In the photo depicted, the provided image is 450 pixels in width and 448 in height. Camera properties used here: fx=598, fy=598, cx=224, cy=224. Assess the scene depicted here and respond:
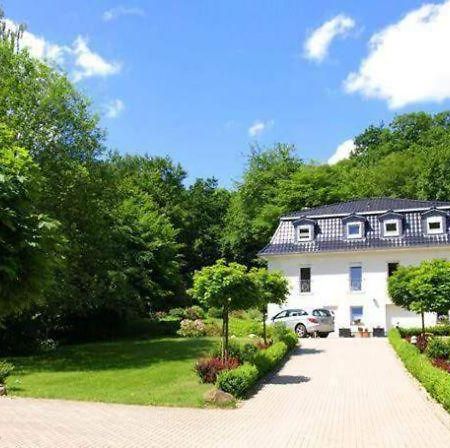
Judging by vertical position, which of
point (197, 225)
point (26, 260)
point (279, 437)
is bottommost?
point (279, 437)

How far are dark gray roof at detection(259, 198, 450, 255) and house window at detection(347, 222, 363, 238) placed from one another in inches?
16.4

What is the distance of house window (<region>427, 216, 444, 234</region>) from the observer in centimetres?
3909

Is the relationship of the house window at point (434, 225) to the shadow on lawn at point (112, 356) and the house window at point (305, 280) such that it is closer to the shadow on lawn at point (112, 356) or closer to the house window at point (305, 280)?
the house window at point (305, 280)

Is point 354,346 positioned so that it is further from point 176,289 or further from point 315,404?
point 176,289

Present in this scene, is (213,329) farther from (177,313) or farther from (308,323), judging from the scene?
(177,313)

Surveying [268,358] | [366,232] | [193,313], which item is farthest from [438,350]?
[193,313]

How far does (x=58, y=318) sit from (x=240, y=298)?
62.2 ft

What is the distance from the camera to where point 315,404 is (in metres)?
14.7

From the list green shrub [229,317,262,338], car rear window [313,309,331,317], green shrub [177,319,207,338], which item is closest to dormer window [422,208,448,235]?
car rear window [313,309,331,317]

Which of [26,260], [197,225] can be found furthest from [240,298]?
[197,225]

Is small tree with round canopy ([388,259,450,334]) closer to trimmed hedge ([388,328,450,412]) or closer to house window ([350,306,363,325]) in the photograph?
trimmed hedge ([388,328,450,412])

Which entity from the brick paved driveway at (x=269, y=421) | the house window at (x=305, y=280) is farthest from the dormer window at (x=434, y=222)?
the brick paved driveway at (x=269, y=421)

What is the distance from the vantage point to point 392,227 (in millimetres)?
40594

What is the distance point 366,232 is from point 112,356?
71.8ft
